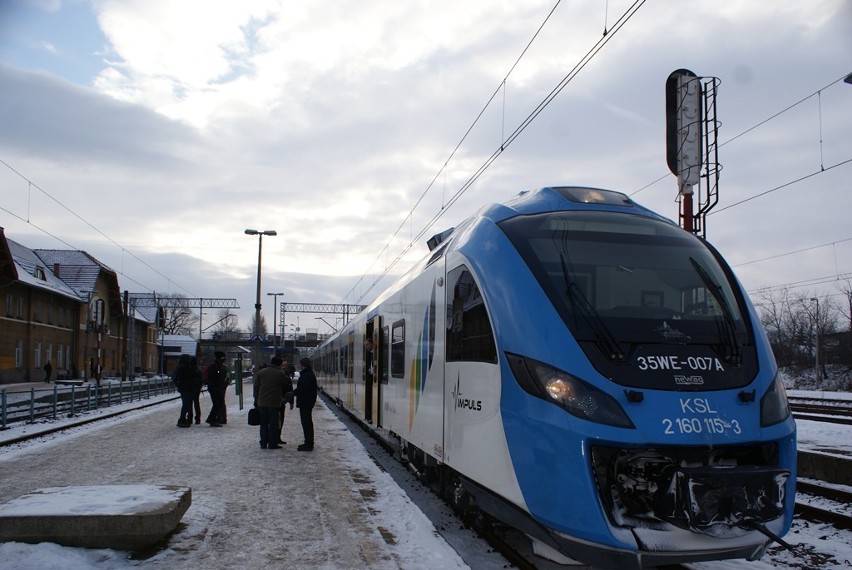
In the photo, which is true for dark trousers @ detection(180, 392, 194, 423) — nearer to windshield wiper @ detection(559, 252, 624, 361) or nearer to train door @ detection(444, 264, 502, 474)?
train door @ detection(444, 264, 502, 474)

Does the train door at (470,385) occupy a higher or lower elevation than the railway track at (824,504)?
higher

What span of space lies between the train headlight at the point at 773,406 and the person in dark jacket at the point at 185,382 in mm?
13263

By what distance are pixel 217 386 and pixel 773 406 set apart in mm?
13567

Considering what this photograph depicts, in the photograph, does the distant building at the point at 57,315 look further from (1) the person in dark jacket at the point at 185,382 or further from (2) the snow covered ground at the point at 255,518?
(2) the snow covered ground at the point at 255,518

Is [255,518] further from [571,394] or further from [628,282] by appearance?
[628,282]

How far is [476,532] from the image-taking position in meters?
6.79

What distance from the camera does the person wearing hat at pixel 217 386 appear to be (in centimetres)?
1593

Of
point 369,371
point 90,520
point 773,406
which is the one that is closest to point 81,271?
point 369,371

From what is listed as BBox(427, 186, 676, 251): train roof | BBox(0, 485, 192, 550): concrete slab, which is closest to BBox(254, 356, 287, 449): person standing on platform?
BBox(0, 485, 192, 550): concrete slab

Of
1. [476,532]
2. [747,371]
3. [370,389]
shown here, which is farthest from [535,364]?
[370,389]

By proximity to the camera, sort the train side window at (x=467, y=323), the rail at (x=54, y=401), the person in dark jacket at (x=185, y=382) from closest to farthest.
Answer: the train side window at (x=467, y=323)
the person in dark jacket at (x=185, y=382)
the rail at (x=54, y=401)

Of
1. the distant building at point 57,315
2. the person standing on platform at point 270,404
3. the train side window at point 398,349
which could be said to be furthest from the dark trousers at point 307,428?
the distant building at point 57,315

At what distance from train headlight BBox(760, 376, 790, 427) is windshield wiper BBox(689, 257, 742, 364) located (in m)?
0.29

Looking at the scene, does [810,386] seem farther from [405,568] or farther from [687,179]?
[405,568]
